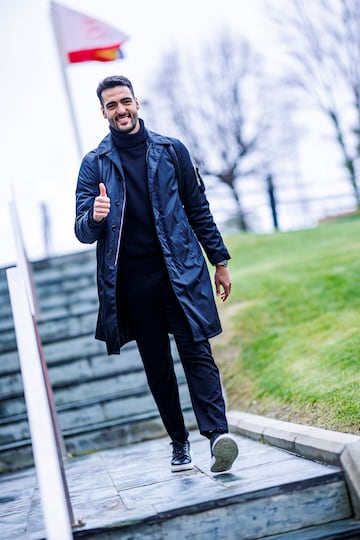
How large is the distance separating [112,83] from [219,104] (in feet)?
94.0

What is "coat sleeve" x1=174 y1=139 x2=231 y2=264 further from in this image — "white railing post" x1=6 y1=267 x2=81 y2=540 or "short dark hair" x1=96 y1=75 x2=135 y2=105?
"white railing post" x1=6 y1=267 x2=81 y2=540

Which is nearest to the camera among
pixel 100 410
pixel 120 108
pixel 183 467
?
pixel 120 108

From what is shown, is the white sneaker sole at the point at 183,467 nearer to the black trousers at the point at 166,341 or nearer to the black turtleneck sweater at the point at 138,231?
the black trousers at the point at 166,341

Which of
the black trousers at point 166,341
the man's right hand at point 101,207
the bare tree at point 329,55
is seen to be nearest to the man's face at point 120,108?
the man's right hand at point 101,207

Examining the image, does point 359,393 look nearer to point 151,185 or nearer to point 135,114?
point 151,185

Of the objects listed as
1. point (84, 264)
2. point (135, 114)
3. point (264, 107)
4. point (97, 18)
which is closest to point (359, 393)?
point (135, 114)

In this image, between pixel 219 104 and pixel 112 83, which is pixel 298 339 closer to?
pixel 112 83

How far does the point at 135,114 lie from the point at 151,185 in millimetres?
379

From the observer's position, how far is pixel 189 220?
430 centimetres

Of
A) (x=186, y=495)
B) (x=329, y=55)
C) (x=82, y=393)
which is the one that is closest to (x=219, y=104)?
(x=329, y=55)

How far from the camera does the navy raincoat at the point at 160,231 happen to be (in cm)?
402

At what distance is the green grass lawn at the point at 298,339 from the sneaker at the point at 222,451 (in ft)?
1.96

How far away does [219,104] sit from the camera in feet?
105

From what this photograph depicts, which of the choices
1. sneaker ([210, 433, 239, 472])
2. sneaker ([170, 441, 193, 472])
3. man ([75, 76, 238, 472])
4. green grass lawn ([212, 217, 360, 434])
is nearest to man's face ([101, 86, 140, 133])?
man ([75, 76, 238, 472])
